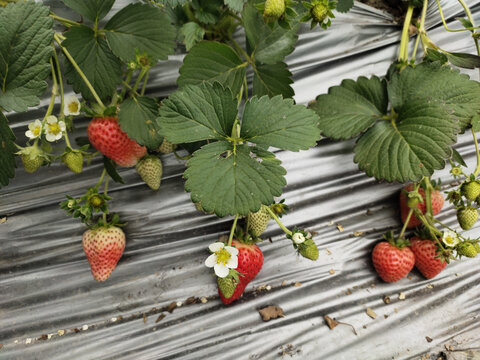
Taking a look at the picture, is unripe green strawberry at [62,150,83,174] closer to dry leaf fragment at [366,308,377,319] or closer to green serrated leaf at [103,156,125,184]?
green serrated leaf at [103,156,125,184]

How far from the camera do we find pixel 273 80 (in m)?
0.87

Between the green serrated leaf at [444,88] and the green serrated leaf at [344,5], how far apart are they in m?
0.22

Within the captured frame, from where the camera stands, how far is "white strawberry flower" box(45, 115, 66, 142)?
772 mm

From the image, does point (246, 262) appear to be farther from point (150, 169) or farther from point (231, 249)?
point (150, 169)

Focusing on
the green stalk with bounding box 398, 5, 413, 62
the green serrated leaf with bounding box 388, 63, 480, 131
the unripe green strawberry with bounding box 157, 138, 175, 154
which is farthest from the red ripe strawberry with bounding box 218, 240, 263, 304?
the green stalk with bounding box 398, 5, 413, 62

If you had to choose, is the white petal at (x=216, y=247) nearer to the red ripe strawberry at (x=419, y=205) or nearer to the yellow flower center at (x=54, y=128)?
the yellow flower center at (x=54, y=128)

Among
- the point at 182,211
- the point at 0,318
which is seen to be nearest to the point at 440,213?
the point at 182,211

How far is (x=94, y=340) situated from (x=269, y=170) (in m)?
0.70

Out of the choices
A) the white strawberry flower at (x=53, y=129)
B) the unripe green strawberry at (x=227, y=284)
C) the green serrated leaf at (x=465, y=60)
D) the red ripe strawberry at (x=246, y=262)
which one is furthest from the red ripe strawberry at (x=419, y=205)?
the white strawberry flower at (x=53, y=129)

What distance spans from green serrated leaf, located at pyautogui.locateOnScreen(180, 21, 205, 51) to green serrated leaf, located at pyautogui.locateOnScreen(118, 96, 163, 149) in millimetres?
164

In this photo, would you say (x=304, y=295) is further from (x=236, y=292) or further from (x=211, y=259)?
(x=211, y=259)

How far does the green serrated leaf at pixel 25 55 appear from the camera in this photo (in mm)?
707

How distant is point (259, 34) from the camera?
0.84 meters

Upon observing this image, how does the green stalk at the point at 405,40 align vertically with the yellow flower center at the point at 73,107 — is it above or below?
above
